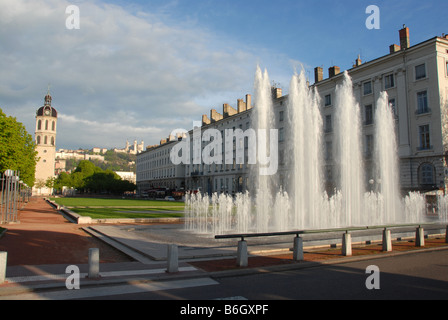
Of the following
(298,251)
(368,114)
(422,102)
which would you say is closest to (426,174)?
(422,102)

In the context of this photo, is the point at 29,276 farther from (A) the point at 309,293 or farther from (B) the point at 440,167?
(B) the point at 440,167

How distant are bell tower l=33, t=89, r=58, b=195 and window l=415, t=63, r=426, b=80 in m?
117

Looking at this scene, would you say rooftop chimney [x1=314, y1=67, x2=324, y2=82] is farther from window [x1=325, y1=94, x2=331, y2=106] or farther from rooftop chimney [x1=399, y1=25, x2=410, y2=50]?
rooftop chimney [x1=399, y1=25, x2=410, y2=50]

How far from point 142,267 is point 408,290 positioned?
673 cm

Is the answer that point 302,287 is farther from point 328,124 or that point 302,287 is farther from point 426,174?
point 328,124

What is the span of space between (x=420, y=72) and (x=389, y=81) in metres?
3.63

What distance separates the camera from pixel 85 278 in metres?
7.93

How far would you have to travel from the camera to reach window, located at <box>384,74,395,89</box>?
3822cm

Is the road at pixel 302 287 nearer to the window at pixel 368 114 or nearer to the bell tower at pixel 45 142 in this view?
the window at pixel 368 114

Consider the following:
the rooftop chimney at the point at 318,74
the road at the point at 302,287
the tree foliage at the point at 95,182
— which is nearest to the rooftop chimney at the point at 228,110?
the rooftop chimney at the point at 318,74

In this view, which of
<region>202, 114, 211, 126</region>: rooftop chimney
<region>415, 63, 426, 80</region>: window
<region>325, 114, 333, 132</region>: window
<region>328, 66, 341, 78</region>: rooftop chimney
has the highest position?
<region>202, 114, 211, 126</region>: rooftop chimney

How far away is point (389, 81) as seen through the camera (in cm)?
3856

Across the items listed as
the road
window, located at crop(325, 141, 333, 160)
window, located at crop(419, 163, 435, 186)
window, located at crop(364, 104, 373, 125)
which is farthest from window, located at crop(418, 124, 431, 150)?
the road
